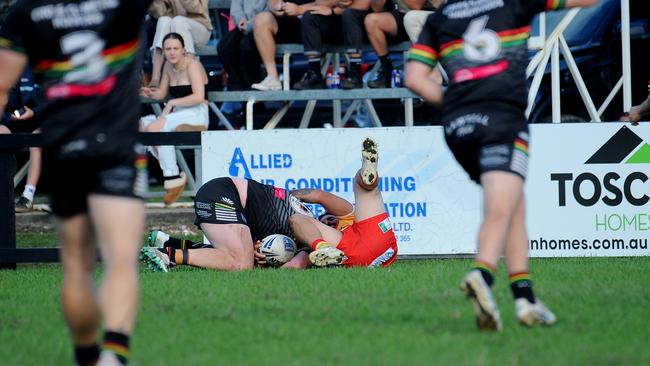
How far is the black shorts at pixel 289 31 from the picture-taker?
13.7 metres

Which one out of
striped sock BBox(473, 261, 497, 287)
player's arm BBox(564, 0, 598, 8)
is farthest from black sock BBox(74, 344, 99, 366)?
player's arm BBox(564, 0, 598, 8)

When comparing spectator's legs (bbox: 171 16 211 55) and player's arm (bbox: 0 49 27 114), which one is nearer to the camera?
player's arm (bbox: 0 49 27 114)

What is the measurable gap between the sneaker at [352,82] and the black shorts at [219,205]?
3.07 meters

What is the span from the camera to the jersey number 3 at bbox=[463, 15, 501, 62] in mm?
6641

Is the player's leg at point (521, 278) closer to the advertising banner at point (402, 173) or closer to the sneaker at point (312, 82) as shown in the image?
the advertising banner at point (402, 173)

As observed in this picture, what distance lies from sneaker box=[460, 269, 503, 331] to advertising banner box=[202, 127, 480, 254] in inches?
177

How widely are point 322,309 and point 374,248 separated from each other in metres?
2.83

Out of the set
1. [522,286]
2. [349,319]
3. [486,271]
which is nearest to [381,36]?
[349,319]

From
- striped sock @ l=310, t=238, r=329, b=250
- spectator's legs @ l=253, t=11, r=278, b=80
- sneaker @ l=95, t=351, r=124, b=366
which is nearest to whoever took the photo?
sneaker @ l=95, t=351, r=124, b=366

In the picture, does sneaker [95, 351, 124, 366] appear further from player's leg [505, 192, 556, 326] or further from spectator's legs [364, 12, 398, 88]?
spectator's legs [364, 12, 398, 88]

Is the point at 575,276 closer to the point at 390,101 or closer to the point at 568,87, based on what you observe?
the point at 568,87

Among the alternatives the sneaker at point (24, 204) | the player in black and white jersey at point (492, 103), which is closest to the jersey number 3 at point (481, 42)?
A: the player in black and white jersey at point (492, 103)

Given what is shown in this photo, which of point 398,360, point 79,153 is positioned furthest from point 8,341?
point 398,360

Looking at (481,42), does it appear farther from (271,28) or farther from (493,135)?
(271,28)
